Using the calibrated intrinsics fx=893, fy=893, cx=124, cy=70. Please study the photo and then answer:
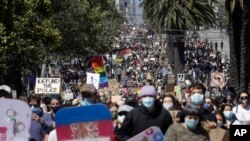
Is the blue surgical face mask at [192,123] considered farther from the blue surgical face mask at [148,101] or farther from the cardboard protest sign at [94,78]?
the cardboard protest sign at [94,78]

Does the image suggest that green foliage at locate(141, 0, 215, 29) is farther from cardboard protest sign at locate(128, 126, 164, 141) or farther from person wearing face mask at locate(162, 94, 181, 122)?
cardboard protest sign at locate(128, 126, 164, 141)

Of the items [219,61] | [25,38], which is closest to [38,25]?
[25,38]

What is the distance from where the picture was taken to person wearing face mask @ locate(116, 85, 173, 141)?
9.98m

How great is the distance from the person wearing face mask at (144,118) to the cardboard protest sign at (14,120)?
1.71 m

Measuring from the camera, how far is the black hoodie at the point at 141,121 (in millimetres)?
9977

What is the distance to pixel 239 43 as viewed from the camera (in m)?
27.8

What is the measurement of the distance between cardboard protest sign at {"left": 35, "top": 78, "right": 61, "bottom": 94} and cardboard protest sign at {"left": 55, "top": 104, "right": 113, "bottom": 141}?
1727 cm

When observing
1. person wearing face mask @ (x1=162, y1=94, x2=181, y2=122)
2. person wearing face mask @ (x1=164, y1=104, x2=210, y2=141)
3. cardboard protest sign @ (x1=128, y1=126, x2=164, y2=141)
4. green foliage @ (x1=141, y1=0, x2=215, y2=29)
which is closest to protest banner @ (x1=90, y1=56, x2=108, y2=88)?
person wearing face mask @ (x1=162, y1=94, x2=181, y2=122)

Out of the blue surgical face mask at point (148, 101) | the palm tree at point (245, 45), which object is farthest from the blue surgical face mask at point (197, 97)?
the palm tree at point (245, 45)

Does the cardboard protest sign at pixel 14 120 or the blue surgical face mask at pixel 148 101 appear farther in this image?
the blue surgical face mask at pixel 148 101

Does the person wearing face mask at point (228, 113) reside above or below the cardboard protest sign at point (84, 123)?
below

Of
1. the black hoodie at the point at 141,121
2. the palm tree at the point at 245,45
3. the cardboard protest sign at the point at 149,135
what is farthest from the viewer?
the palm tree at the point at 245,45

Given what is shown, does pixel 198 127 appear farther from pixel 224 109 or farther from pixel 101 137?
pixel 224 109

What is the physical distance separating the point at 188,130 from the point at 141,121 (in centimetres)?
80
